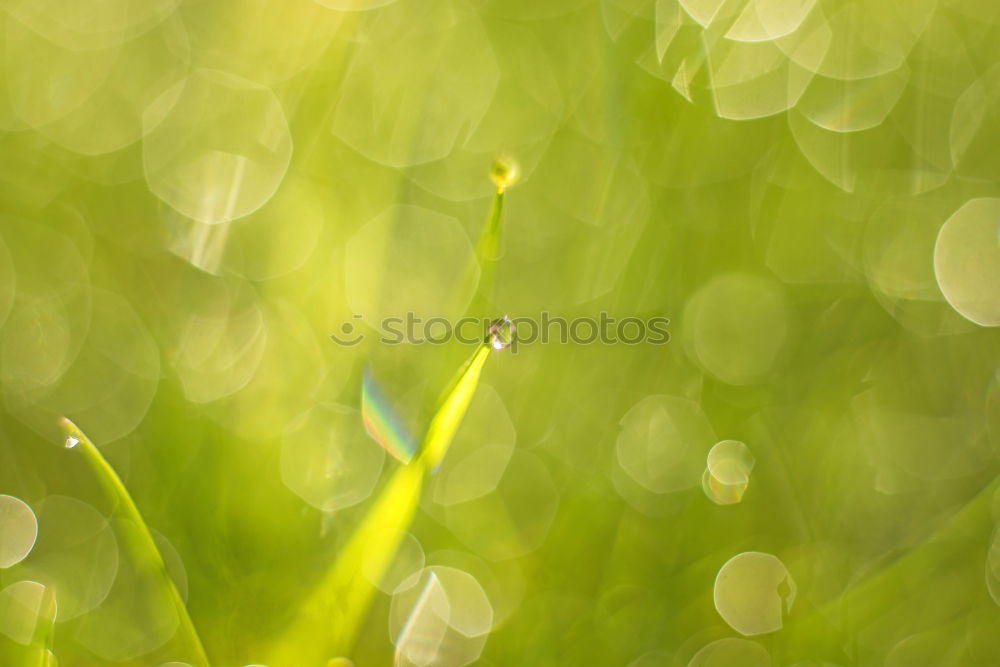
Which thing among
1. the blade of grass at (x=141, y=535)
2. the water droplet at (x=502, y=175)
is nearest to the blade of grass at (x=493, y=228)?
the water droplet at (x=502, y=175)

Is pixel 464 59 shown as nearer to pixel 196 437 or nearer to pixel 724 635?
pixel 196 437

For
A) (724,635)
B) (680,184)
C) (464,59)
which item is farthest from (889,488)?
(464,59)

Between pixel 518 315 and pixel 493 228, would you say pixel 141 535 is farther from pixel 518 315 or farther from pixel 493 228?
pixel 518 315

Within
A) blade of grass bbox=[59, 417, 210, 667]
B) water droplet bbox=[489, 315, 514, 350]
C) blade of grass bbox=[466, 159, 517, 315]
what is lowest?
blade of grass bbox=[59, 417, 210, 667]

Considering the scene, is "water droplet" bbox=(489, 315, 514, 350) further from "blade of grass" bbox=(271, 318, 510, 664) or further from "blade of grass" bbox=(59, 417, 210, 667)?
"blade of grass" bbox=(59, 417, 210, 667)

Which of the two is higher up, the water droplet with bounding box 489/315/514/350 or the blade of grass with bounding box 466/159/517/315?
the blade of grass with bounding box 466/159/517/315

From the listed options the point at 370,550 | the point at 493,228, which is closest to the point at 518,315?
the point at 493,228

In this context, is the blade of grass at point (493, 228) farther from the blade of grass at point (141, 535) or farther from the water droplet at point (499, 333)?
the blade of grass at point (141, 535)

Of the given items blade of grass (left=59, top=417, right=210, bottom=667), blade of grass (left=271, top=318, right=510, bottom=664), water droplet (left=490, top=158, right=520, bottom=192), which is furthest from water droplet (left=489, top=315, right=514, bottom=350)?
blade of grass (left=59, top=417, right=210, bottom=667)
